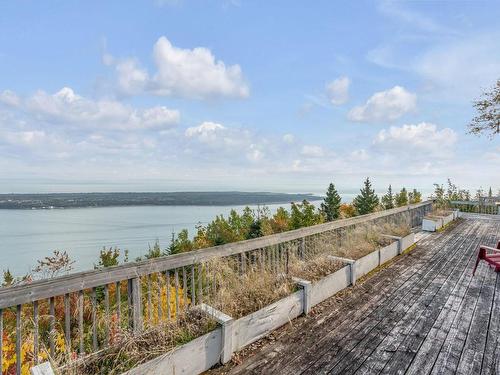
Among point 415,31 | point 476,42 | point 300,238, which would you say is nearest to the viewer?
point 300,238

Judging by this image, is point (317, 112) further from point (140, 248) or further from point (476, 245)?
point (140, 248)

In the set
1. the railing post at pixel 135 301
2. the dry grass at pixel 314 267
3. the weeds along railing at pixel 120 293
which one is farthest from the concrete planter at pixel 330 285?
the railing post at pixel 135 301

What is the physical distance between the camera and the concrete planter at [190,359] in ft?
7.25

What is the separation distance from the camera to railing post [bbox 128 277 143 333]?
2555mm

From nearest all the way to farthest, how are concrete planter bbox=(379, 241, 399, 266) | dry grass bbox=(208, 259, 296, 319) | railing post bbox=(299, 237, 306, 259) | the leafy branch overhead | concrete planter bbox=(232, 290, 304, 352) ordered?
concrete planter bbox=(232, 290, 304, 352), dry grass bbox=(208, 259, 296, 319), railing post bbox=(299, 237, 306, 259), concrete planter bbox=(379, 241, 399, 266), the leafy branch overhead

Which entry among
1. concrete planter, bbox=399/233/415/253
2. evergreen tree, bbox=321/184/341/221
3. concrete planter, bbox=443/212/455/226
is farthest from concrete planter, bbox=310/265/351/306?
evergreen tree, bbox=321/184/341/221

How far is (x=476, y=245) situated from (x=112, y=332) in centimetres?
969

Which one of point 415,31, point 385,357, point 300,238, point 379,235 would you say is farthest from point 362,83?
point 385,357

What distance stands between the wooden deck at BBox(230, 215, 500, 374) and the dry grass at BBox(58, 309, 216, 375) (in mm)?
559

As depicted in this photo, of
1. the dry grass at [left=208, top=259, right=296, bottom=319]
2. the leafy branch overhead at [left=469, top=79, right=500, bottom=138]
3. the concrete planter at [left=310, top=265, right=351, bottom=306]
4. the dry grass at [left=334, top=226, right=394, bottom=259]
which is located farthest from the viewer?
the leafy branch overhead at [left=469, top=79, right=500, bottom=138]

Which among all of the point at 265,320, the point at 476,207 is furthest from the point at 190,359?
the point at 476,207

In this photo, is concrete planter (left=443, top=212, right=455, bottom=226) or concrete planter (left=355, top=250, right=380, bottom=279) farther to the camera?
concrete planter (left=443, top=212, right=455, bottom=226)

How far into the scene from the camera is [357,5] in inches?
322

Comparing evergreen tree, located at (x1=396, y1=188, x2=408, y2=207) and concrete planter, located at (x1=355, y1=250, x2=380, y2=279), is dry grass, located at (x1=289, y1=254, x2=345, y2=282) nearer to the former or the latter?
concrete planter, located at (x1=355, y1=250, x2=380, y2=279)
